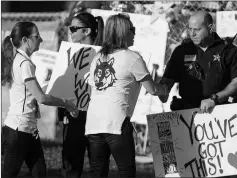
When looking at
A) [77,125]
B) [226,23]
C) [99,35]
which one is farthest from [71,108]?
[226,23]

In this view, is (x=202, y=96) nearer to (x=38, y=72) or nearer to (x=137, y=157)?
(x=38, y=72)

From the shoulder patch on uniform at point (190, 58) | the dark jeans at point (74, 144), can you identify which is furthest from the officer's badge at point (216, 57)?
the dark jeans at point (74, 144)

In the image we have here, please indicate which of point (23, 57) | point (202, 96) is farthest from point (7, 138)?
point (202, 96)

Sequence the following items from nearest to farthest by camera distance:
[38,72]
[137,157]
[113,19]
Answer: [113,19], [38,72], [137,157]

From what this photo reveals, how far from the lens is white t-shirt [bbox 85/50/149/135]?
5.78 meters

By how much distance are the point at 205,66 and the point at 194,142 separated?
689 mm

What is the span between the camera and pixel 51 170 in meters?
9.28

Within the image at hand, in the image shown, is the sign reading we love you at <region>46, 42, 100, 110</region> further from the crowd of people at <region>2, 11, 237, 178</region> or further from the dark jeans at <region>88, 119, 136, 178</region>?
the dark jeans at <region>88, 119, 136, 178</region>

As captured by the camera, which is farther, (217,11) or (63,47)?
(217,11)

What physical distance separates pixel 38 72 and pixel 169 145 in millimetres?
2216

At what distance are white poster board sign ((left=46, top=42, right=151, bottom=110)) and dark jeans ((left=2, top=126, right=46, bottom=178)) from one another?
660 millimetres

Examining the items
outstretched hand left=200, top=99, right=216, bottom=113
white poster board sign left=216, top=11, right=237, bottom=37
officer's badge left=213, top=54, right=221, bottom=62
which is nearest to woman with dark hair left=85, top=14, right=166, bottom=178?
outstretched hand left=200, top=99, right=216, bottom=113

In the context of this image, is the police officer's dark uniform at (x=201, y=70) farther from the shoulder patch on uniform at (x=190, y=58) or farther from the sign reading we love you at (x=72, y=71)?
the sign reading we love you at (x=72, y=71)

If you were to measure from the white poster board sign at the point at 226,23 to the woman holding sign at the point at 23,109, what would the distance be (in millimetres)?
3090
